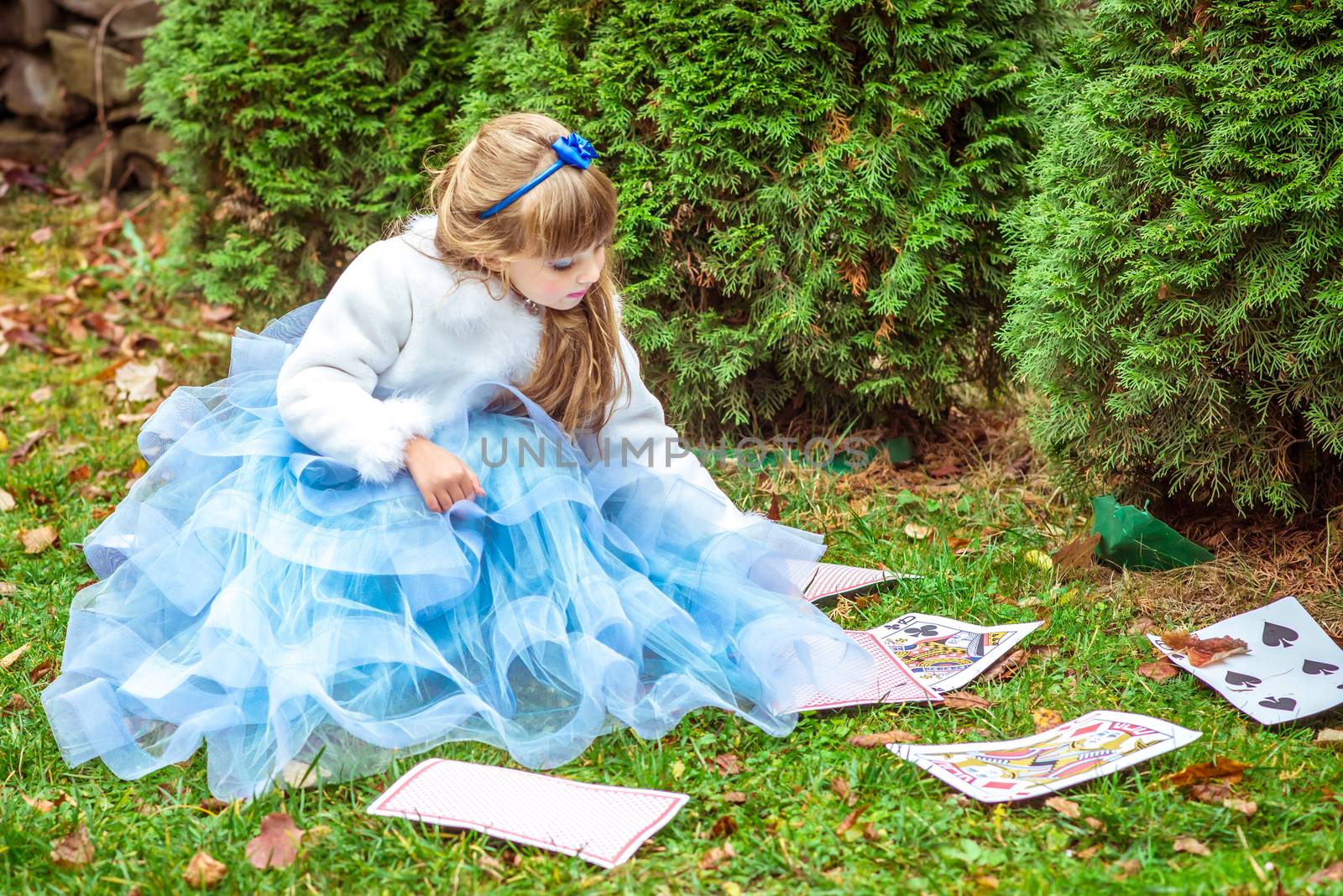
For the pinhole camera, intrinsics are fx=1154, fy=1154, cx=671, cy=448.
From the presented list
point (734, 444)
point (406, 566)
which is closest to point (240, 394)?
point (406, 566)

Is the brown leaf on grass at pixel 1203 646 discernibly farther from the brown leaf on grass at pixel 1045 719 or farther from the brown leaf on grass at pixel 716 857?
the brown leaf on grass at pixel 716 857

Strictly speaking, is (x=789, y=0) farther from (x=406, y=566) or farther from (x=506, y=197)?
(x=406, y=566)

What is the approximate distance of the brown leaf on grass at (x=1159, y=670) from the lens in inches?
Answer: 106

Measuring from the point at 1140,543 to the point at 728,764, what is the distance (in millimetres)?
1480

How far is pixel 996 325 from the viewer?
393 centimetres

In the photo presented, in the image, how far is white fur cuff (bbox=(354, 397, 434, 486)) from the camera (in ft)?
8.20

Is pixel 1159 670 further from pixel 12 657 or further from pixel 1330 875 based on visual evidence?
pixel 12 657

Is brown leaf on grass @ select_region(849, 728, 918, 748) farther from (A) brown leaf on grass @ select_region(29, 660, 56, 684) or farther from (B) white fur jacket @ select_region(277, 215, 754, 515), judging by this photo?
(A) brown leaf on grass @ select_region(29, 660, 56, 684)

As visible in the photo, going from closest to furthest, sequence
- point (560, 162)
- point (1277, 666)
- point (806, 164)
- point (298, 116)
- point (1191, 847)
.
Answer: point (1191, 847), point (560, 162), point (1277, 666), point (806, 164), point (298, 116)

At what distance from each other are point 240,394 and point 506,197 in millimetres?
908

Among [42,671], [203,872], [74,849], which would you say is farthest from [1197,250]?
[42,671]

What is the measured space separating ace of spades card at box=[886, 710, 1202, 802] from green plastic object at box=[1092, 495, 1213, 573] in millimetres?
815

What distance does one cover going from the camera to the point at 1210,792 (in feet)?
7.23

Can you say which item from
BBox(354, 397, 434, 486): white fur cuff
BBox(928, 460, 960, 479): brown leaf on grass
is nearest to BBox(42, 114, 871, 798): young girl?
BBox(354, 397, 434, 486): white fur cuff
